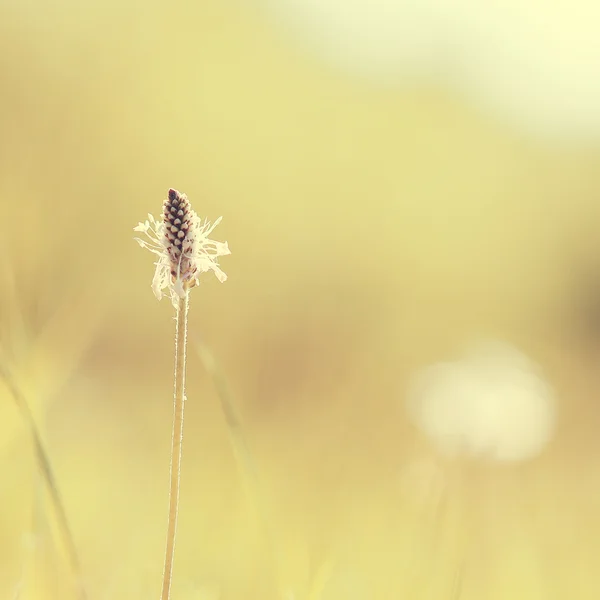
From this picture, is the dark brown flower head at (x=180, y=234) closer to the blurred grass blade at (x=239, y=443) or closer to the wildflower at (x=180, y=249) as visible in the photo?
the wildflower at (x=180, y=249)

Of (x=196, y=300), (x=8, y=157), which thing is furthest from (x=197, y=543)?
(x=196, y=300)

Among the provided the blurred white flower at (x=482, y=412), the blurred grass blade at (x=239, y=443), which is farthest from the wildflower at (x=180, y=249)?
the blurred white flower at (x=482, y=412)

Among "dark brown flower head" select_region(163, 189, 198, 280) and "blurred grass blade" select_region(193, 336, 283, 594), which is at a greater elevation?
"dark brown flower head" select_region(163, 189, 198, 280)

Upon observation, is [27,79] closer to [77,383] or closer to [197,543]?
[77,383]

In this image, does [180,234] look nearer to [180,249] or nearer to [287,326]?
[180,249]

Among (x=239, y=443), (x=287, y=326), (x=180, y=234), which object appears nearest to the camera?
(x=180, y=234)

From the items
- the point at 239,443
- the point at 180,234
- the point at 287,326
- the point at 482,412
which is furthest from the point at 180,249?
the point at 287,326

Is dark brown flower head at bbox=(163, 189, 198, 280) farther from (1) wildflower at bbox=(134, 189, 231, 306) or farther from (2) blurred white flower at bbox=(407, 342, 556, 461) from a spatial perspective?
(2) blurred white flower at bbox=(407, 342, 556, 461)

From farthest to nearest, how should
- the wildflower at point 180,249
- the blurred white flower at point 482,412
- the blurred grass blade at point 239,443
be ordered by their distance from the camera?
1. the blurred white flower at point 482,412
2. the blurred grass blade at point 239,443
3. the wildflower at point 180,249

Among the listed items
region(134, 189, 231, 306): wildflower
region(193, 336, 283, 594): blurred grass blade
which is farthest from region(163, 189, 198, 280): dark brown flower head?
region(193, 336, 283, 594): blurred grass blade

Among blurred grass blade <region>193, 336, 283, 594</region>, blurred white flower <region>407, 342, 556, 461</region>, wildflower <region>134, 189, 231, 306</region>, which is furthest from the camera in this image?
blurred white flower <region>407, 342, 556, 461</region>
